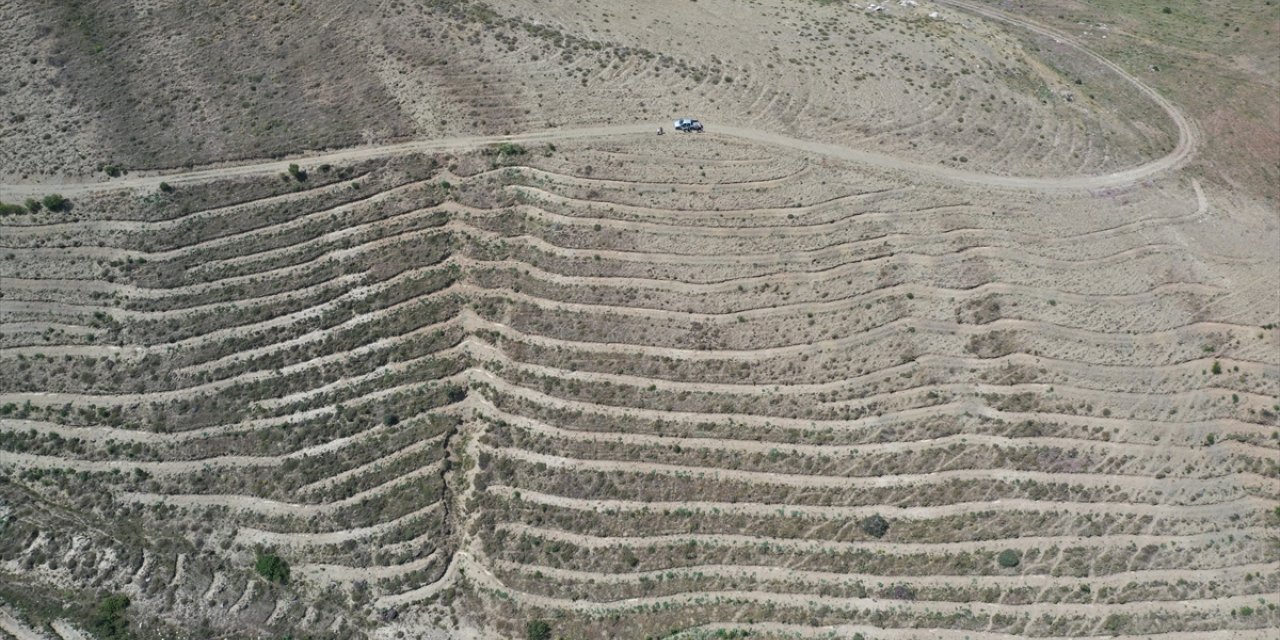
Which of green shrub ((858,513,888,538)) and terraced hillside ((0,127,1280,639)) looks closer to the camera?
terraced hillside ((0,127,1280,639))

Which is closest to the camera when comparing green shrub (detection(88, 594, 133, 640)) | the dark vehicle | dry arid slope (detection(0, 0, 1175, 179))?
green shrub (detection(88, 594, 133, 640))

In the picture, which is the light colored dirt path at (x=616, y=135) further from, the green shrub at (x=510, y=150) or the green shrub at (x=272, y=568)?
the green shrub at (x=272, y=568)

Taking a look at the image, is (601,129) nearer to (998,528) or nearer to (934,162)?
(934,162)

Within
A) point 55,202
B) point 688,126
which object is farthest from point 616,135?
point 55,202

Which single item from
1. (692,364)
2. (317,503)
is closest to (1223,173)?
(692,364)

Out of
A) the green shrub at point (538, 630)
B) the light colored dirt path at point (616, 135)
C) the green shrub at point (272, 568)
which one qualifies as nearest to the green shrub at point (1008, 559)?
the green shrub at point (538, 630)

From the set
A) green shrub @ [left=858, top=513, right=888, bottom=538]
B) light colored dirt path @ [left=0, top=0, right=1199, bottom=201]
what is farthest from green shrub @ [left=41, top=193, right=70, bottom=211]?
green shrub @ [left=858, top=513, right=888, bottom=538]

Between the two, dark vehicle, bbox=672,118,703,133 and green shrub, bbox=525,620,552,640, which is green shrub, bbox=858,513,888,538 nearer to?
green shrub, bbox=525,620,552,640
